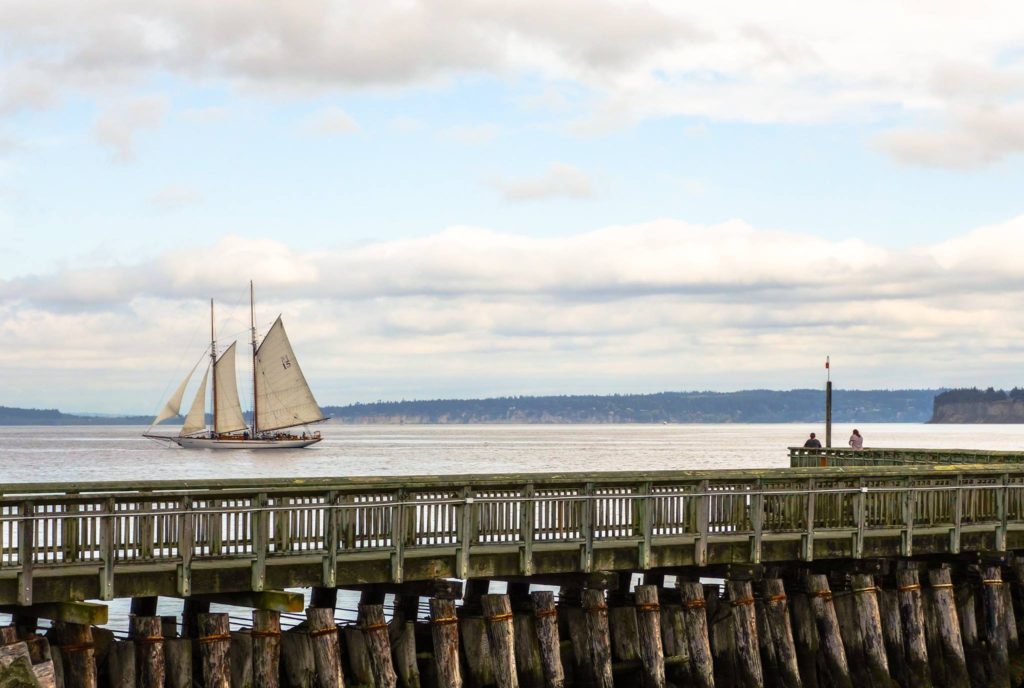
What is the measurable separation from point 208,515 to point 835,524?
38.9 feet

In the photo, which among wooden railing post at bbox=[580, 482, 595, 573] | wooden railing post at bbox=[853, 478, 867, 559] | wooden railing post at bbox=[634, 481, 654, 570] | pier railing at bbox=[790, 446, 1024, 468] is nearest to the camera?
wooden railing post at bbox=[580, 482, 595, 573]

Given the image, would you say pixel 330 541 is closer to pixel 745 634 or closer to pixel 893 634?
pixel 745 634

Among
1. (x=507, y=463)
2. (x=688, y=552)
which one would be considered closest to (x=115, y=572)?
(x=688, y=552)

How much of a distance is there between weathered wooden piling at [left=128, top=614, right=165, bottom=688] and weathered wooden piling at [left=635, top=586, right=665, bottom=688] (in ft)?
25.8

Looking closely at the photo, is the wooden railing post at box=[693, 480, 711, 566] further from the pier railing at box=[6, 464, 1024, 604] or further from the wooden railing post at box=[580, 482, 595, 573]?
the wooden railing post at box=[580, 482, 595, 573]

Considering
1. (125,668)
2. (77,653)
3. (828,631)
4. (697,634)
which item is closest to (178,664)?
(125,668)

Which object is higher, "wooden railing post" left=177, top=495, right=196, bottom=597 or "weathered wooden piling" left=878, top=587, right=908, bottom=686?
"wooden railing post" left=177, top=495, right=196, bottom=597

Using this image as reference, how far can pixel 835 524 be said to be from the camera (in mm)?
27156

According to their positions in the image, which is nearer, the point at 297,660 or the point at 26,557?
the point at 26,557

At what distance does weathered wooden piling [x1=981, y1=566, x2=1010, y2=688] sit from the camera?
28438mm

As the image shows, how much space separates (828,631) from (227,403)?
14821cm

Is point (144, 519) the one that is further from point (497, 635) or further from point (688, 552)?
point (688, 552)

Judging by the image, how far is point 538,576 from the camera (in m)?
24.1

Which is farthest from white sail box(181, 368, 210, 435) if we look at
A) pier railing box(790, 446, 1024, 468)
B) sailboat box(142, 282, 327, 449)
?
pier railing box(790, 446, 1024, 468)
